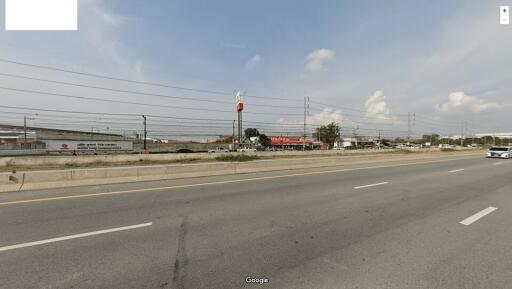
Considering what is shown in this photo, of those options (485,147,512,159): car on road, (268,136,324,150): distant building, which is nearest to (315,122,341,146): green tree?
(268,136,324,150): distant building

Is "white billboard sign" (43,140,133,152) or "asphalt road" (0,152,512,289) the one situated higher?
"white billboard sign" (43,140,133,152)

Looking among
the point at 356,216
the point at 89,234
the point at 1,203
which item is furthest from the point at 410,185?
the point at 1,203

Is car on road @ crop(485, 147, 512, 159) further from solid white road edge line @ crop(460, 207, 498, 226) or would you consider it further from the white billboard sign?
the white billboard sign

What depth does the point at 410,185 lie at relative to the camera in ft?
34.0

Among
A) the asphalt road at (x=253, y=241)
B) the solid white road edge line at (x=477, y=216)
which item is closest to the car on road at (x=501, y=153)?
the asphalt road at (x=253, y=241)

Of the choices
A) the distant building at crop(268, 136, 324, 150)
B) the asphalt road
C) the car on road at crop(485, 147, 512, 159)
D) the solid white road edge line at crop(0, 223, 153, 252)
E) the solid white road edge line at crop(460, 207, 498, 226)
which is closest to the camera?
the asphalt road

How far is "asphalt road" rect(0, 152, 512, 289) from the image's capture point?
3.27m

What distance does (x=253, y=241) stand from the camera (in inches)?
175

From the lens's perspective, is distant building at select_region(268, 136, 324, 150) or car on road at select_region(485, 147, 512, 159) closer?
car on road at select_region(485, 147, 512, 159)

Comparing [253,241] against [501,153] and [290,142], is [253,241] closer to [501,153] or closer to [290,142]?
[501,153]

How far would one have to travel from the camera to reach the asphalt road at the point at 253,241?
10.7ft

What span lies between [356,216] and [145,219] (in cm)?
491

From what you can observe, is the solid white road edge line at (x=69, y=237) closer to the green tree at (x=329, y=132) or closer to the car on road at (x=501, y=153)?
the car on road at (x=501, y=153)

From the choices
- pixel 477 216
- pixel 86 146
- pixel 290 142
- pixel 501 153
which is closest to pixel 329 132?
pixel 290 142
